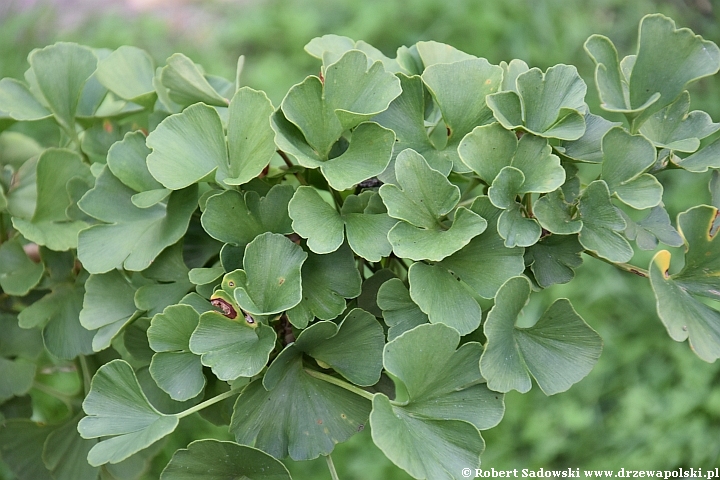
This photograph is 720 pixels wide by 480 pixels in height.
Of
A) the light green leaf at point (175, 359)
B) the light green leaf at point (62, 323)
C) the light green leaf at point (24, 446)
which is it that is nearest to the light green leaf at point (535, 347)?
the light green leaf at point (175, 359)

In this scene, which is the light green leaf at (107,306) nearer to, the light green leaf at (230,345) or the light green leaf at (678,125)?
the light green leaf at (230,345)

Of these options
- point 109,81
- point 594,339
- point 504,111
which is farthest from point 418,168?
point 109,81

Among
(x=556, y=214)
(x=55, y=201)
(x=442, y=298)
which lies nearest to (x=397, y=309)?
(x=442, y=298)

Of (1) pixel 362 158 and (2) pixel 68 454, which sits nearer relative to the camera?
(1) pixel 362 158

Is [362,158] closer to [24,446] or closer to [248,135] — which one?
[248,135]

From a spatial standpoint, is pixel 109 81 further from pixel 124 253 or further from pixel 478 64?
pixel 478 64

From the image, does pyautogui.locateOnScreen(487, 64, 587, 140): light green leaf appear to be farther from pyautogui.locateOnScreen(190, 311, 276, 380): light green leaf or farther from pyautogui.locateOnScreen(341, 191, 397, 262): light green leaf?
pyautogui.locateOnScreen(190, 311, 276, 380): light green leaf
